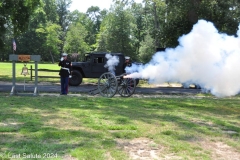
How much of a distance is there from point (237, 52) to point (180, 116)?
295 centimetres

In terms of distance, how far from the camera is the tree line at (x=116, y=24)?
22.1m

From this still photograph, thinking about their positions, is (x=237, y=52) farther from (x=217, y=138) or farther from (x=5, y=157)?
(x=5, y=157)

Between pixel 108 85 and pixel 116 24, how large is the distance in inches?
1683

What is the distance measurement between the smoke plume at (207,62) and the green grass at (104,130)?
3.21 feet

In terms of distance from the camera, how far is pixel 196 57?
11125 millimetres

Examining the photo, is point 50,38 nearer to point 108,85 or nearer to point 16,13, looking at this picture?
point 16,13

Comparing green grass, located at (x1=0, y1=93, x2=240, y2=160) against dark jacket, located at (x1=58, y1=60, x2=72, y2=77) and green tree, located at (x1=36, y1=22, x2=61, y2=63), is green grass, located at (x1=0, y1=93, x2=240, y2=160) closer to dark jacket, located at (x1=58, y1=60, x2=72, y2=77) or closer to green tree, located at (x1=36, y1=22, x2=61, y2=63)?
dark jacket, located at (x1=58, y1=60, x2=72, y2=77)

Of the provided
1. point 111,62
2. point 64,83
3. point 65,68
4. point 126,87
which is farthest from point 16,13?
point 126,87

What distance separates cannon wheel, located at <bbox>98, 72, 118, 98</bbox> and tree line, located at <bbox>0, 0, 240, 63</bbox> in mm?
9859

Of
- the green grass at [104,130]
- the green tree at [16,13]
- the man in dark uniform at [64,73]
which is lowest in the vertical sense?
the green grass at [104,130]

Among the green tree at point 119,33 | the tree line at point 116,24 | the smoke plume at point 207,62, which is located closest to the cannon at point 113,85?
the smoke plume at point 207,62

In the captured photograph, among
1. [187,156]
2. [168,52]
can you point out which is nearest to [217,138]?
[187,156]

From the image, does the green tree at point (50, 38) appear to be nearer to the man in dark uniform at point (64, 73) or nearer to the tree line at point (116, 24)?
the tree line at point (116, 24)

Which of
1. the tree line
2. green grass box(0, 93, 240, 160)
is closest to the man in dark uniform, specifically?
green grass box(0, 93, 240, 160)
